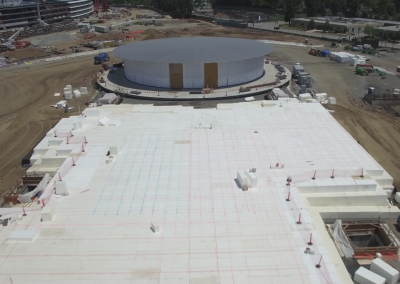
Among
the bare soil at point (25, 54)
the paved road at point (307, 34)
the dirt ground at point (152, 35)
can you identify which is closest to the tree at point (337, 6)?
the paved road at point (307, 34)

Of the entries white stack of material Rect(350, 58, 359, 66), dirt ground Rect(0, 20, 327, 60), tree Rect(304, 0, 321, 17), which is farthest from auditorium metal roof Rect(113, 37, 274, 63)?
tree Rect(304, 0, 321, 17)

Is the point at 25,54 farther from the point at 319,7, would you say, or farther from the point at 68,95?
the point at 319,7

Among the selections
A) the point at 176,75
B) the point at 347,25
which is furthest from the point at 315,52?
the point at 176,75

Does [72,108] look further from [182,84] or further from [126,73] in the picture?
[182,84]

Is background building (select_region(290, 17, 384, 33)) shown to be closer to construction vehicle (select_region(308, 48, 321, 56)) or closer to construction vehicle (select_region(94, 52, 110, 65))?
construction vehicle (select_region(308, 48, 321, 56))

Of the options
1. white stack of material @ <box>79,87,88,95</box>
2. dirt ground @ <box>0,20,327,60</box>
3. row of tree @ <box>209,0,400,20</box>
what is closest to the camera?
white stack of material @ <box>79,87,88,95</box>

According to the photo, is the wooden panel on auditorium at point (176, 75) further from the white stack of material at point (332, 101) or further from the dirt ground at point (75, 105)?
the white stack of material at point (332, 101)
